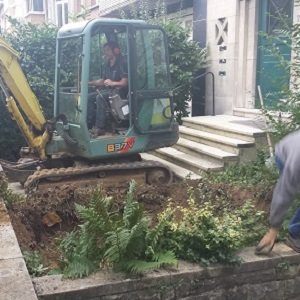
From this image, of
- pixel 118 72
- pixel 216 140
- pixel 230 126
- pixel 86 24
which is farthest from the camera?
pixel 230 126

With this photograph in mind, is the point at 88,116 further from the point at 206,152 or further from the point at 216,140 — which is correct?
the point at 216,140

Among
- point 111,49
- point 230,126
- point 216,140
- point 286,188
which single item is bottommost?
point 216,140

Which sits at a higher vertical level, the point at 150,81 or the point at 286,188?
the point at 150,81

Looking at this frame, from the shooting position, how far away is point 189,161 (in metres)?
8.10

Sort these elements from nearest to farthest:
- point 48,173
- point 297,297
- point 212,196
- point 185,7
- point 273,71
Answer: point 297,297 < point 212,196 < point 48,173 < point 273,71 < point 185,7

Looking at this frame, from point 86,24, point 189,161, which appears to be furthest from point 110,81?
point 189,161

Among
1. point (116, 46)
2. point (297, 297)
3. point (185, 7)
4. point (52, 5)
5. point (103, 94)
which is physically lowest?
point (297, 297)

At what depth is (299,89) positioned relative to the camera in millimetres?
5492

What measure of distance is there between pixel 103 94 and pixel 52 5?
66.9 feet

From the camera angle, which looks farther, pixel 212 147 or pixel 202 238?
pixel 212 147

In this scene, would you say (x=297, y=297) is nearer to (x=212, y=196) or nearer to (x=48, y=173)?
(x=212, y=196)

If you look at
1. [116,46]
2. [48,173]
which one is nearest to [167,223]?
[48,173]

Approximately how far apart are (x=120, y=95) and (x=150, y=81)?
52 centimetres

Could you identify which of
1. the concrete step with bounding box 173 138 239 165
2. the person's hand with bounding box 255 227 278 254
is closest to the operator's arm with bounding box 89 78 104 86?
the concrete step with bounding box 173 138 239 165
